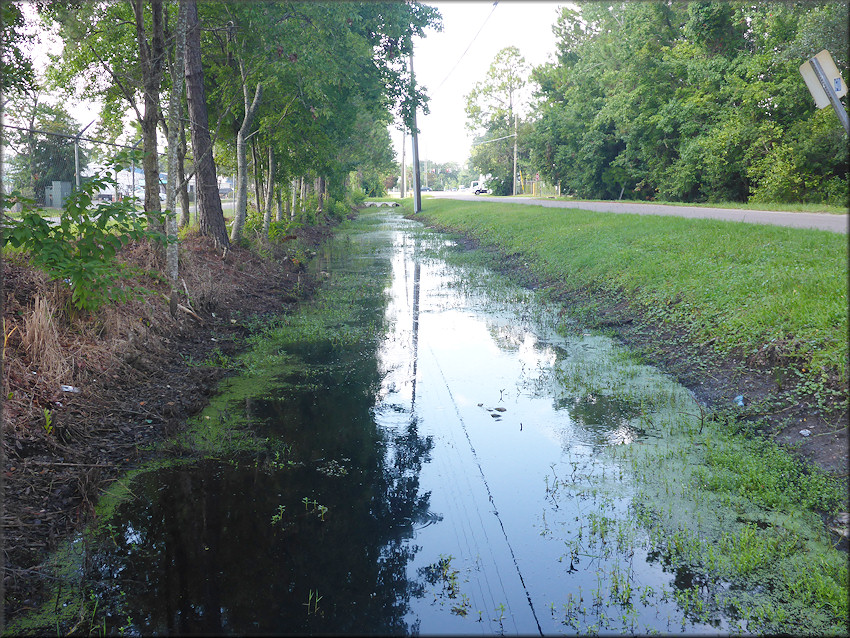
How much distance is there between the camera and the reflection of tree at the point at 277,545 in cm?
360

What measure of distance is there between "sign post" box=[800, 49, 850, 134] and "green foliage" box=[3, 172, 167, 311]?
768 centimetres

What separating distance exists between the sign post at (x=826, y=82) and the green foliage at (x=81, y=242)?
7.68m

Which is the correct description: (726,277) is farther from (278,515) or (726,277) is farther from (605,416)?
(278,515)

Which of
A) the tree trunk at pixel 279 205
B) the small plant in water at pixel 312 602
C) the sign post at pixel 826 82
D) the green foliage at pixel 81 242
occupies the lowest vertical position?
the small plant in water at pixel 312 602

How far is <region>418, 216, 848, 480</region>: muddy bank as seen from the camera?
5.41 metres

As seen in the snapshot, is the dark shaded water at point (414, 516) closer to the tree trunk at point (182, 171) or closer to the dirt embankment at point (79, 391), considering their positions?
the dirt embankment at point (79, 391)

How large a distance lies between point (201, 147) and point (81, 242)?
25.4 ft

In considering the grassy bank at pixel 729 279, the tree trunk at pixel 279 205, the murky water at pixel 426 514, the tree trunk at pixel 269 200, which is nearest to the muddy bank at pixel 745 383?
the grassy bank at pixel 729 279

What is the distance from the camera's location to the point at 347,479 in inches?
207

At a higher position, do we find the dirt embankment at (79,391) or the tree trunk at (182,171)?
the tree trunk at (182,171)

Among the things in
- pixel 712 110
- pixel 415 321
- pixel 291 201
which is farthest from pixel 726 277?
pixel 291 201

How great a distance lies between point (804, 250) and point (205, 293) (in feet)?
30.8

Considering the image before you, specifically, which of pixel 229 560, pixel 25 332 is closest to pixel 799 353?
pixel 229 560

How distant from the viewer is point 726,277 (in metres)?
9.34
